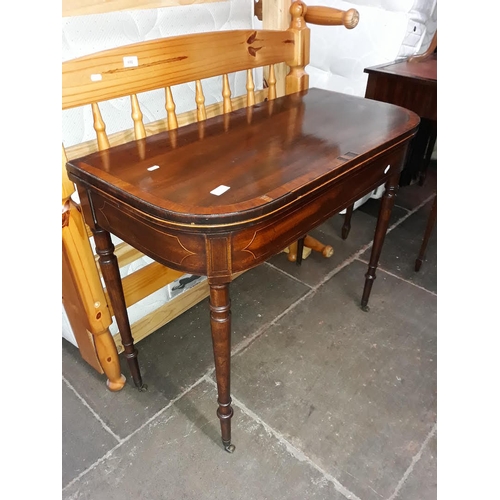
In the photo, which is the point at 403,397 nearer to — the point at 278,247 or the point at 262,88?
the point at 278,247

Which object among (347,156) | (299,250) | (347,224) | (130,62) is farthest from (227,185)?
(347,224)

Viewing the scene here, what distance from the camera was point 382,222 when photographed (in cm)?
140

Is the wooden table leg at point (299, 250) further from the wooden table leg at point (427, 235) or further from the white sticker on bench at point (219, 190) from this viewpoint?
the white sticker on bench at point (219, 190)

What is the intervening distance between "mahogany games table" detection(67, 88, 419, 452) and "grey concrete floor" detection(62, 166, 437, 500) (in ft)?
0.45

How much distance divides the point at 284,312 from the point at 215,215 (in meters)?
0.96

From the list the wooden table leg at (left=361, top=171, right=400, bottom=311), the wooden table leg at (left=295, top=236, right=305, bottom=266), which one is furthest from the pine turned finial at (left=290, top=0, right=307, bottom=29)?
the wooden table leg at (left=295, top=236, right=305, bottom=266)

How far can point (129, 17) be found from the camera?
1.11m

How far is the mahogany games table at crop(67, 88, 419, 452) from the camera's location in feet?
2.55

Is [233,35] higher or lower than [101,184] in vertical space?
higher

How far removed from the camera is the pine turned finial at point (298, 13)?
132 centimetres

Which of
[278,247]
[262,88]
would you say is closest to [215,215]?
[278,247]

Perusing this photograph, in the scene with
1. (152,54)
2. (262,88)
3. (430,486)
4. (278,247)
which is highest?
(152,54)

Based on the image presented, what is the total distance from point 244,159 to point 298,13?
0.68 meters

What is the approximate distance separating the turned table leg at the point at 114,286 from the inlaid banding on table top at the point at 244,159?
0.18 meters
